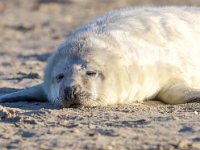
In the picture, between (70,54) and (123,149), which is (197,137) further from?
(70,54)

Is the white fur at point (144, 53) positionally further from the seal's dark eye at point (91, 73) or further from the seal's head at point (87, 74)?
the seal's dark eye at point (91, 73)

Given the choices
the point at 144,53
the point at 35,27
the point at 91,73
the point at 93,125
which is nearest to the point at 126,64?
the point at 144,53

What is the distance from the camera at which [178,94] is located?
6.62 metres

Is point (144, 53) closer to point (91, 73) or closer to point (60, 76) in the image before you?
point (91, 73)

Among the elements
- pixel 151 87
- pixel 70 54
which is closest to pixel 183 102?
pixel 151 87

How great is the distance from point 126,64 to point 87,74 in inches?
17.4

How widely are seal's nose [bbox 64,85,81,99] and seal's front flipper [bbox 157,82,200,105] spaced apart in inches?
36.9

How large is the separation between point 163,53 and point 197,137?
2184mm

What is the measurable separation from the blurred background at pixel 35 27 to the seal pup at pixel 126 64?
1.70 metres

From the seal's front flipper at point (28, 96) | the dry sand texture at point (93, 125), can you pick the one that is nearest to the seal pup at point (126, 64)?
the seal's front flipper at point (28, 96)

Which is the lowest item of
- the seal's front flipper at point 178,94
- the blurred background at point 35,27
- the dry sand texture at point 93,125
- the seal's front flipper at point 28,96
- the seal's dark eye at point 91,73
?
the dry sand texture at point 93,125

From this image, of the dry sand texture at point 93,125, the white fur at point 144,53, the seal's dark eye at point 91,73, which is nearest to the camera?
the dry sand texture at point 93,125

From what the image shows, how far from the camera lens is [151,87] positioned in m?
6.82

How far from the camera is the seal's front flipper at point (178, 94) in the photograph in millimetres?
6457
